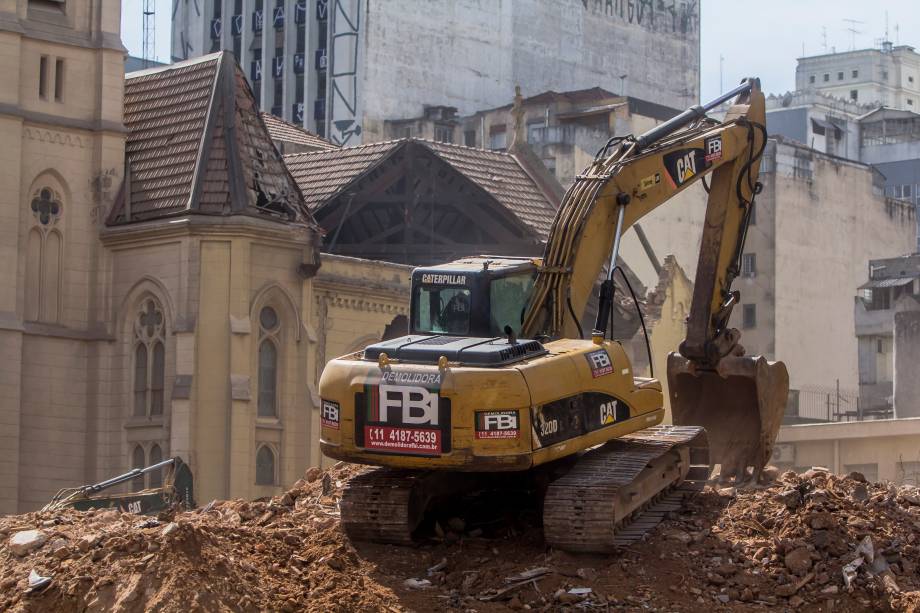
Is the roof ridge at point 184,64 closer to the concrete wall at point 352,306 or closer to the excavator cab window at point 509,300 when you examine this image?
the concrete wall at point 352,306

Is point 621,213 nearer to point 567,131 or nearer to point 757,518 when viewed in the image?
point 757,518

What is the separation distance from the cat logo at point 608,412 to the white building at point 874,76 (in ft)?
324

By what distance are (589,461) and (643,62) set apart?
7135 centimetres

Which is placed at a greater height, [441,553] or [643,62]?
[643,62]

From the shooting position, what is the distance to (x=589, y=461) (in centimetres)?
2212

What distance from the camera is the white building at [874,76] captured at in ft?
393

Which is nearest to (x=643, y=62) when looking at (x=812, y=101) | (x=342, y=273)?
(x=812, y=101)

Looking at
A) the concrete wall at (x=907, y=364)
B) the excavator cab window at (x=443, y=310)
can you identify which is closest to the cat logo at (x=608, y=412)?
the excavator cab window at (x=443, y=310)

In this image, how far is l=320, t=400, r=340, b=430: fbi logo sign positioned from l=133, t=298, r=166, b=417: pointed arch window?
22.5 m

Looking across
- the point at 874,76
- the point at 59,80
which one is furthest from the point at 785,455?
the point at 874,76

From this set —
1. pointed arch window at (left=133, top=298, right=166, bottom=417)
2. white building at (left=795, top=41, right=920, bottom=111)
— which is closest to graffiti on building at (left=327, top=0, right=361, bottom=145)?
pointed arch window at (left=133, top=298, right=166, bottom=417)

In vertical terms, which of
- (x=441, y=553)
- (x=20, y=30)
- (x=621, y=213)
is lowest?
(x=441, y=553)

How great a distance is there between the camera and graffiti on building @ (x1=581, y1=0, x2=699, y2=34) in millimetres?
89688

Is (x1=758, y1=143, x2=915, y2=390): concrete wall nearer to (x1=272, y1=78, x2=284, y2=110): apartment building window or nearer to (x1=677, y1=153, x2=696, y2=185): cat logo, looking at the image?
(x1=272, y1=78, x2=284, y2=110): apartment building window
